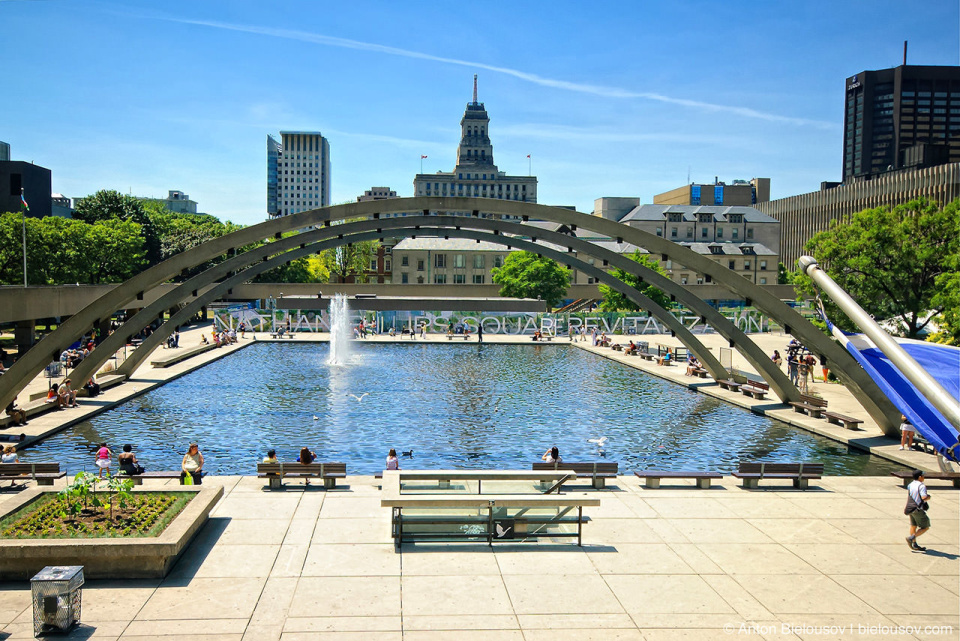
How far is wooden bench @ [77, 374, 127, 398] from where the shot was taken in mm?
33656

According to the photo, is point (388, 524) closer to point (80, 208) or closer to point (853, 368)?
point (853, 368)

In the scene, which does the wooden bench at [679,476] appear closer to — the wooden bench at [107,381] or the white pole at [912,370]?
the white pole at [912,370]

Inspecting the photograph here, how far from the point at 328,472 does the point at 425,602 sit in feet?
25.8

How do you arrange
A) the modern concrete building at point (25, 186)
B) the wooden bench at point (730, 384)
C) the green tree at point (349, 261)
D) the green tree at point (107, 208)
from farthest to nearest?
the green tree at point (349, 261) < the green tree at point (107, 208) < the modern concrete building at point (25, 186) < the wooden bench at point (730, 384)

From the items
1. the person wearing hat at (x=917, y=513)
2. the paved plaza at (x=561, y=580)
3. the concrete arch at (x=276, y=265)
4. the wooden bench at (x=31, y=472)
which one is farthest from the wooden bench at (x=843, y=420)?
the wooden bench at (x=31, y=472)

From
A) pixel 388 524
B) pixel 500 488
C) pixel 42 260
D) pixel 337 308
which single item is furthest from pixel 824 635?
pixel 42 260

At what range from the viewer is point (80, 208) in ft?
294

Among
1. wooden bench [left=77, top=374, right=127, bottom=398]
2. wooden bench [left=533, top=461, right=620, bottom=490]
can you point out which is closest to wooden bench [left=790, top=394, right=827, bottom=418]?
wooden bench [left=533, top=461, right=620, bottom=490]

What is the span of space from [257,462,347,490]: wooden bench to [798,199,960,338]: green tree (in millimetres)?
29730

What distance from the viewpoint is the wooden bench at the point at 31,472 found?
18922 mm

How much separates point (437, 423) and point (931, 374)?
17.0 metres

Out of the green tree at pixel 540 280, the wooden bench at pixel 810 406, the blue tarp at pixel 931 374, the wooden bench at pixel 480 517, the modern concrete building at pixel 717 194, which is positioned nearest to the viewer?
the wooden bench at pixel 480 517

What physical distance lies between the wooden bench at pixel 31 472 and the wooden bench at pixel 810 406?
88.2 ft

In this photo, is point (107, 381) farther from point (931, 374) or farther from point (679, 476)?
point (931, 374)
